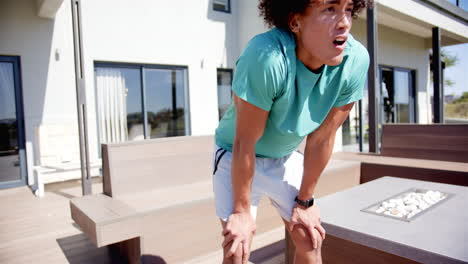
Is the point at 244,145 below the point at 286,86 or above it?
below

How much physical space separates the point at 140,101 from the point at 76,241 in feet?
12.3

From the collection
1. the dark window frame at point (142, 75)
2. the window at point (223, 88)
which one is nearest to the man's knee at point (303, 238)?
the dark window frame at point (142, 75)

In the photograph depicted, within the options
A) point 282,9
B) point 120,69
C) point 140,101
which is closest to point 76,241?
point 282,9

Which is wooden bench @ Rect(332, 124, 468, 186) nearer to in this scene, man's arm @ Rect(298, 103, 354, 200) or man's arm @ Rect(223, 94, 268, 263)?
man's arm @ Rect(298, 103, 354, 200)

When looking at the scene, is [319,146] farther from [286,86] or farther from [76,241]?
[76,241]

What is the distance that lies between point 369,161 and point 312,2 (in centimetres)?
308

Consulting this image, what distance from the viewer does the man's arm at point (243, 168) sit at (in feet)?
3.06

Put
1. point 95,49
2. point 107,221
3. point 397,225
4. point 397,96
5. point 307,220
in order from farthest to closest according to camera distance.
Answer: point 397,96, point 95,49, point 107,221, point 397,225, point 307,220

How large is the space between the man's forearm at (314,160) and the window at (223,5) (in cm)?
651

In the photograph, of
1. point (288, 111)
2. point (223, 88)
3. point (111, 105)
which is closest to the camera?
point (288, 111)

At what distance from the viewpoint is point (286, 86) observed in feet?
3.04

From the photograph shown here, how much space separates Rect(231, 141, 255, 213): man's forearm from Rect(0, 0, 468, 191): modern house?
3.37 m

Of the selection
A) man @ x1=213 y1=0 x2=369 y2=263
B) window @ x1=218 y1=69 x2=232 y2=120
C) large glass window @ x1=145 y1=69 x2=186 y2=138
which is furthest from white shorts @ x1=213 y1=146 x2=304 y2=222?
window @ x1=218 y1=69 x2=232 y2=120

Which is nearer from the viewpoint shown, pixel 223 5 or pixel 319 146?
pixel 319 146
